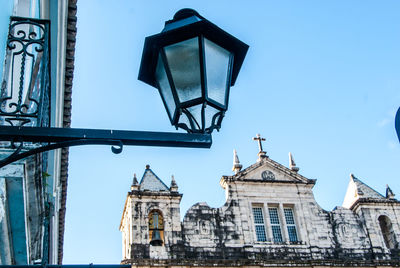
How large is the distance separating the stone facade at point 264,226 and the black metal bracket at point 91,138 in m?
12.4

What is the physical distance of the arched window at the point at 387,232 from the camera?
1734cm

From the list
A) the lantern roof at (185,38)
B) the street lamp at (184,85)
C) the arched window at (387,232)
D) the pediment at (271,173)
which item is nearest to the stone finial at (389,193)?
the arched window at (387,232)

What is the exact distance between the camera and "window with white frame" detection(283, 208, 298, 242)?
16.7 meters

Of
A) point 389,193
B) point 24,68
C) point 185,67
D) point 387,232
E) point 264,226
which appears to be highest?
point 389,193

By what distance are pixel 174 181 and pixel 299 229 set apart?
14.3ft

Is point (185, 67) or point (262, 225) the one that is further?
point (262, 225)

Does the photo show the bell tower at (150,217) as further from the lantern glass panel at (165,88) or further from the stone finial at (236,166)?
the lantern glass panel at (165,88)

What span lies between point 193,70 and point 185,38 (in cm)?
21

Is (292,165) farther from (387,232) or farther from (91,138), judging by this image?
(91,138)

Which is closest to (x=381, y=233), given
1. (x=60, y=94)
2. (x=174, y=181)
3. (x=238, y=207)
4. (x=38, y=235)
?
(x=238, y=207)

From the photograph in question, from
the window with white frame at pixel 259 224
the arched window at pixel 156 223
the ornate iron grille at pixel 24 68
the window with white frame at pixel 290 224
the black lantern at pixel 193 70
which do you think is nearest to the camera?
the black lantern at pixel 193 70

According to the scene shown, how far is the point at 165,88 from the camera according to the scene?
3.11m

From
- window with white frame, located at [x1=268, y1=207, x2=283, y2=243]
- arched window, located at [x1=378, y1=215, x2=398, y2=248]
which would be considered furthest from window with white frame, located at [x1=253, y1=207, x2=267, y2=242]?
arched window, located at [x1=378, y1=215, x2=398, y2=248]

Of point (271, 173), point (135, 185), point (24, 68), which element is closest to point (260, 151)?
point (271, 173)
